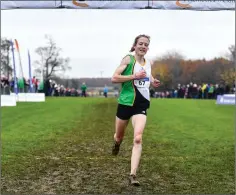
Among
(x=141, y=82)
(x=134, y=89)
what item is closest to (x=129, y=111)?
(x=134, y=89)

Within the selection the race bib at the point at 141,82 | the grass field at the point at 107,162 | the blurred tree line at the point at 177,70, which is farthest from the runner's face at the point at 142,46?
the blurred tree line at the point at 177,70

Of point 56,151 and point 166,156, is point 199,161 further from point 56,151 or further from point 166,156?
point 56,151

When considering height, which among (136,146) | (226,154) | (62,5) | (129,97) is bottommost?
(226,154)

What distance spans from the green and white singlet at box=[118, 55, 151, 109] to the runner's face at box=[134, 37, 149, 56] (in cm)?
14

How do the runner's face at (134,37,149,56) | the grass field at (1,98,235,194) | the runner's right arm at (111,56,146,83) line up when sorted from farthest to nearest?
the runner's face at (134,37,149,56) < the runner's right arm at (111,56,146,83) < the grass field at (1,98,235,194)

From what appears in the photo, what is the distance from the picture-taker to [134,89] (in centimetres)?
670

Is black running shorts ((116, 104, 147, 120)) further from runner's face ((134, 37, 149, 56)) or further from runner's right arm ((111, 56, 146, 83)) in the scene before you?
runner's face ((134, 37, 149, 56))

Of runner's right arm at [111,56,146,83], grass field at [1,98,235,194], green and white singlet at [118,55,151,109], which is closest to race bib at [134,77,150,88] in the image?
green and white singlet at [118,55,151,109]

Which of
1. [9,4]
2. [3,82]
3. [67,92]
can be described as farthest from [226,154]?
[67,92]

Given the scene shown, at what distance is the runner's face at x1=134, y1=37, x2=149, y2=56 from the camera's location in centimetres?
670

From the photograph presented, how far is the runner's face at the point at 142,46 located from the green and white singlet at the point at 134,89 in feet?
0.47

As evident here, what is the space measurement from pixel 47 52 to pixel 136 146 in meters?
59.1

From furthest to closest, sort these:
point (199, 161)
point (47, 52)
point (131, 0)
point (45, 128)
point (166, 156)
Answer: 1. point (47, 52)
2. point (45, 128)
3. point (131, 0)
4. point (166, 156)
5. point (199, 161)

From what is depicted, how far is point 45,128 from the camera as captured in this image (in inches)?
570
